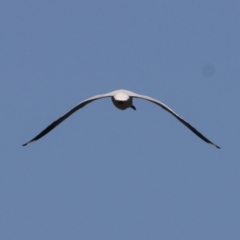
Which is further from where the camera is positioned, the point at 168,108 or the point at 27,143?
the point at 27,143

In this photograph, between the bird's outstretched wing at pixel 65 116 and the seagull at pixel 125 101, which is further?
the bird's outstretched wing at pixel 65 116

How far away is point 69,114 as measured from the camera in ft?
90.6

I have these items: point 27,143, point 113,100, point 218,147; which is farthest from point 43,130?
point 218,147

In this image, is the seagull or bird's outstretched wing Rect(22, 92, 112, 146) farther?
bird's outstretched wing Rect(22, 92, 112, 146)

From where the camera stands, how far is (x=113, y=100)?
26391 mm

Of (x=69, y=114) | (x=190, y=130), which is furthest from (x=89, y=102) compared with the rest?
(x=190, y=130)

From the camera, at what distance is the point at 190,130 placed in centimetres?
2689

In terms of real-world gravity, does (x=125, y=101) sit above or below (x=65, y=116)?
above

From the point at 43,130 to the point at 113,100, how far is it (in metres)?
2.63

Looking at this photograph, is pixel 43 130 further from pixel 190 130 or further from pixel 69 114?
pixel 190 130

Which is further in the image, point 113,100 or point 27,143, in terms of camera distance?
point 27,143

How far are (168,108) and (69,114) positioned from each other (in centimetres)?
283

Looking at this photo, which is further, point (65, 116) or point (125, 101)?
point (65, 116)

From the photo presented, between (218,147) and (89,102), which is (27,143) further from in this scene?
(218,147)
